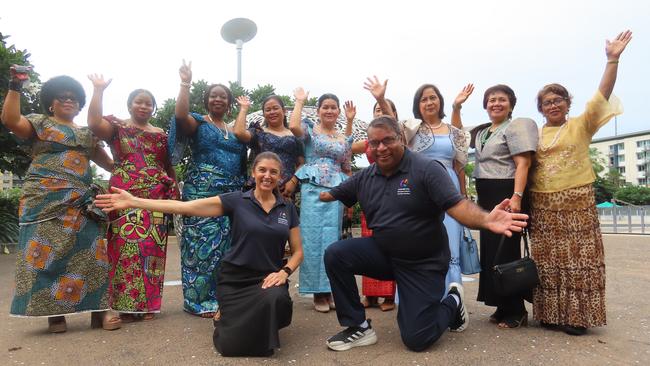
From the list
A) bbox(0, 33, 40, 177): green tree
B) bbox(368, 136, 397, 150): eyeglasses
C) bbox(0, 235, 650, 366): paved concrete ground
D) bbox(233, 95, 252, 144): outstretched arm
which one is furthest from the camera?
bbox(0, 33, 40, 177): green tree

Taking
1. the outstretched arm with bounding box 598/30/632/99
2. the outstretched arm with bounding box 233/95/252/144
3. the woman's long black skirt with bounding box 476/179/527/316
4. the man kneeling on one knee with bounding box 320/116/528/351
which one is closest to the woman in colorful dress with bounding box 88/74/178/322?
the outstretched arm with bounding box 233/95/252/144

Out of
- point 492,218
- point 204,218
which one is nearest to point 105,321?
point 204,218

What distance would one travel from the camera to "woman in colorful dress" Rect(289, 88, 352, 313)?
4.12m

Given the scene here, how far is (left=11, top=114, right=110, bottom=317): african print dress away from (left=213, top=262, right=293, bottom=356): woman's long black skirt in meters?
1.23

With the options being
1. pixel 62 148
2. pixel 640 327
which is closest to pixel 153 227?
pixel 62 148

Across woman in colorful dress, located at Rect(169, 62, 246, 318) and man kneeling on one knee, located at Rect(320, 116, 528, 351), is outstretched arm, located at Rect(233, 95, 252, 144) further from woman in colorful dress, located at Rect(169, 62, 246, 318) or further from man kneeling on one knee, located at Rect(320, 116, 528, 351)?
man kneeling on one knee, located at Rect(320, 116, 528, 351)

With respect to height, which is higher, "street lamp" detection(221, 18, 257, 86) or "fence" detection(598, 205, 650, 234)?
"street lamp" detection(221, 18, 257, 86)

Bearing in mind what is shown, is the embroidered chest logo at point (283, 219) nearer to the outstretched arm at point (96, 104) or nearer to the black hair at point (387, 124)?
the black hair at point (387, 124)

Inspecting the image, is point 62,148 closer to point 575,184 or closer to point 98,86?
point 98,86

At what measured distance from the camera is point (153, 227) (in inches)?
150

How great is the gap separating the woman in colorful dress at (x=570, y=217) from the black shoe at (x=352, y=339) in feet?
4.45

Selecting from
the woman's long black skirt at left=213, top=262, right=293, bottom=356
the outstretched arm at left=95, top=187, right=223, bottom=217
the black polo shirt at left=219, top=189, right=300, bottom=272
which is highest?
the outstretched arm at left=95, top=187, right=223, bottom=217

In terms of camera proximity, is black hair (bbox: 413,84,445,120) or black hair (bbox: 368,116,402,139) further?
black hair (bbox: 413,84,445,120)

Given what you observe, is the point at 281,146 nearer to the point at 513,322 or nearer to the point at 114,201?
the point at 114,201
